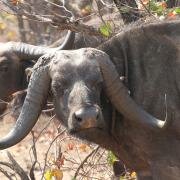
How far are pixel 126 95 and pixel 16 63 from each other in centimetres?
342

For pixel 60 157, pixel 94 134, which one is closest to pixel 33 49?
pixel 60 157

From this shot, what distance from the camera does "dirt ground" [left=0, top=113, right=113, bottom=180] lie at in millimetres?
7195

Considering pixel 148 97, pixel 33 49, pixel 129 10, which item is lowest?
pixel 33 49

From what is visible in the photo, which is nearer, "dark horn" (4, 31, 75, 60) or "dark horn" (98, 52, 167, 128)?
"dark horn" (98, 52, 167, 128)

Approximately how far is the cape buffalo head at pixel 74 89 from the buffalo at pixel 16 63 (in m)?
2.86

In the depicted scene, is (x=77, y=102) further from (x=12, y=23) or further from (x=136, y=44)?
(x=12, y=23)

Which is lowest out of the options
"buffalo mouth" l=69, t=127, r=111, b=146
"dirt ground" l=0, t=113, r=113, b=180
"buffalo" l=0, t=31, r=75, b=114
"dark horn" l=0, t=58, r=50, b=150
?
"dirt ground" l=0, t=113, r=113, b=180

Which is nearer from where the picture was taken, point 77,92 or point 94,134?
point 77,92

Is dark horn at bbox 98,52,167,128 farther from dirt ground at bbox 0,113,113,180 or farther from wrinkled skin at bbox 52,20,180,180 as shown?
dirt ground at bbox 0,113,113,180

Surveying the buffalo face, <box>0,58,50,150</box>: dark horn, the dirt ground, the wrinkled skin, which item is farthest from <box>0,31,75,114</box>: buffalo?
the buffalo face

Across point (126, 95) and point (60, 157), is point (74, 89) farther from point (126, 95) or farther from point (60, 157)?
point (60, 157)

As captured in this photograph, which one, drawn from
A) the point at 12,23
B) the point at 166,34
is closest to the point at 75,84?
the point at 166,34

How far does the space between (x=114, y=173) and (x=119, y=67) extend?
173cm

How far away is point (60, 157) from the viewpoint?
6.94 metres
